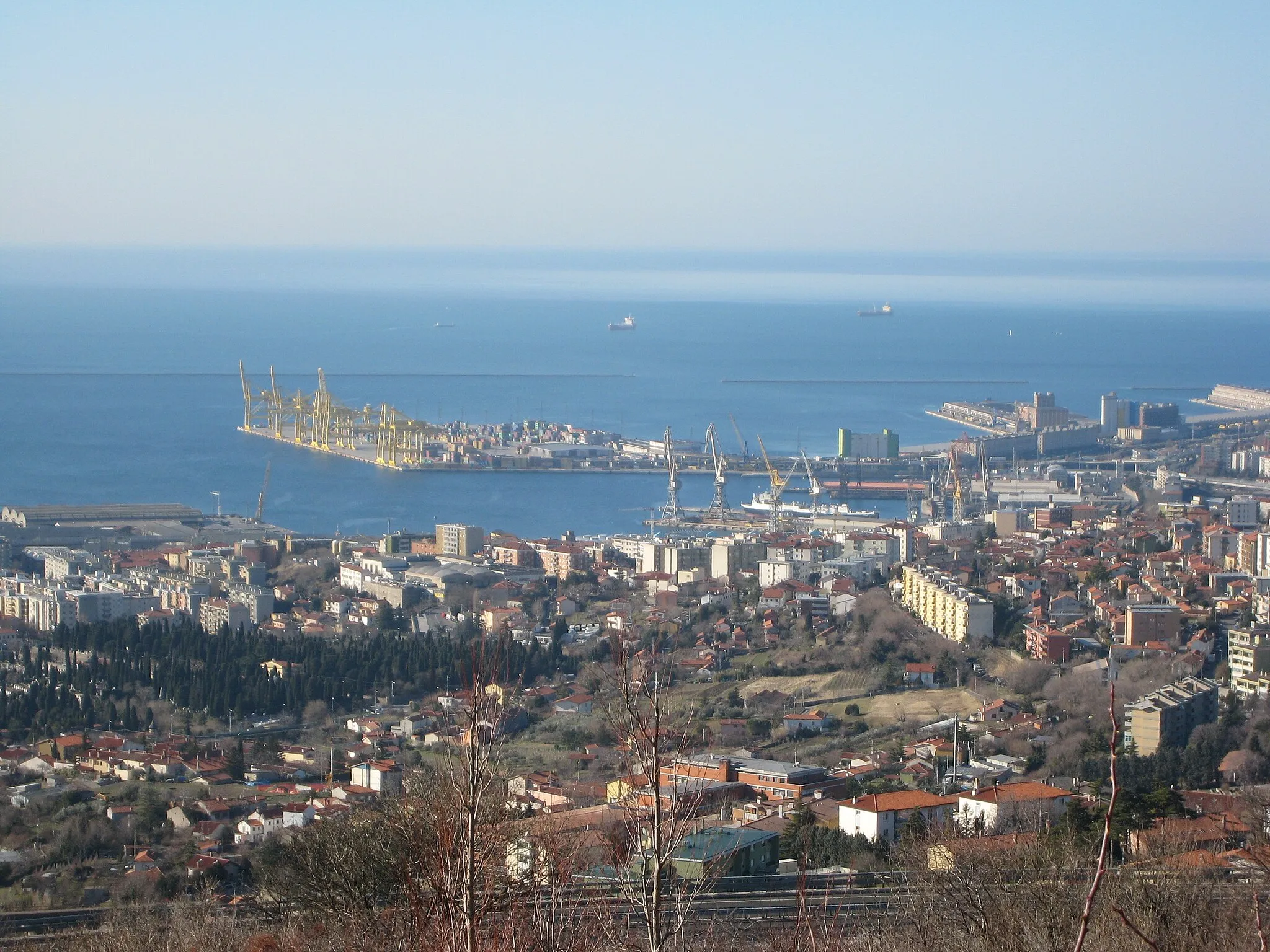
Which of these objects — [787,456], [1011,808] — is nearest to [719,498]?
[787,456]

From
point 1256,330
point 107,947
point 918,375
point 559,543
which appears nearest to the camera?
point 107,947

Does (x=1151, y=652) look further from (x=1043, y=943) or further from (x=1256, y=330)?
(x=1256, y=330)

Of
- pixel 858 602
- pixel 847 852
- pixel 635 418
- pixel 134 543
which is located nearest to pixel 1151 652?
pixel 858 602

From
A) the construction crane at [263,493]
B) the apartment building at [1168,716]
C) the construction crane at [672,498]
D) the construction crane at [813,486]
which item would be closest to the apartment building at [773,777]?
the apartment building at [1168,716]

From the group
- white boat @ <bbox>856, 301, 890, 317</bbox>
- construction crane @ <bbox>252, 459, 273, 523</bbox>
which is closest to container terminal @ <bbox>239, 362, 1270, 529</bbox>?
construction crane @ <bbox>252, 459, 273, 523</bbox>

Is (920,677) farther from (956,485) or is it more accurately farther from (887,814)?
(956,485)

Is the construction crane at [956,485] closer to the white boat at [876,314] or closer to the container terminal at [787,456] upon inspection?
the container terminal at [787,456]
